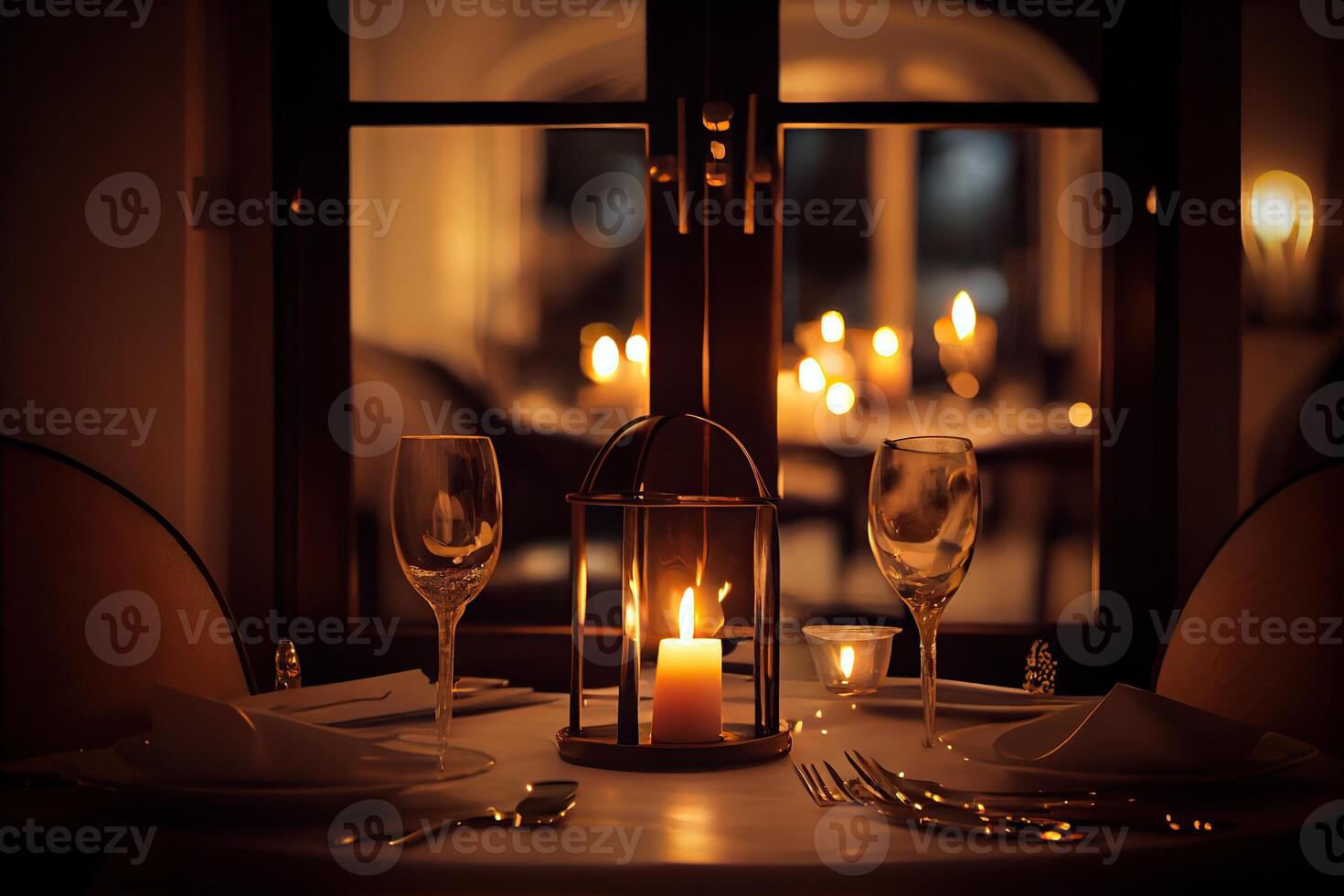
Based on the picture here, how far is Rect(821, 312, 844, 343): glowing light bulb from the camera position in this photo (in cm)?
200

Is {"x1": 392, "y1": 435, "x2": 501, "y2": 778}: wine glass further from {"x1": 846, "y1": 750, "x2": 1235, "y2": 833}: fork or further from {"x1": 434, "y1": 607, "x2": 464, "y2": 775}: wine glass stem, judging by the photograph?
{"x1": 846, "y1": 750, "x2": 1235, "y2": 833}: fork

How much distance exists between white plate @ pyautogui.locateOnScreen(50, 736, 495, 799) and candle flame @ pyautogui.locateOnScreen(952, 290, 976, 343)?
1.52 metres

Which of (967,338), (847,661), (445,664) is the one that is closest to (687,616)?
(445,664)

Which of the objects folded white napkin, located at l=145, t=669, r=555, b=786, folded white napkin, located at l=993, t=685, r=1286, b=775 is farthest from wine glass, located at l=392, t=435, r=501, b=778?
folded white napkin, located at l=993, t=685, r=1286, b=775

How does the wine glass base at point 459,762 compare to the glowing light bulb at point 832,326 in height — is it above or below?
below

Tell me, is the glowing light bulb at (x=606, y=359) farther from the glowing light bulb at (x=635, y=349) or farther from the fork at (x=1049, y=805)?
the fork at (x=1049, y=805)

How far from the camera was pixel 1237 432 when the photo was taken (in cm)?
194

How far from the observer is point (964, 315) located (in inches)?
79.1

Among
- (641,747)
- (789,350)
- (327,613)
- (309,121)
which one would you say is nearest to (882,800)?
(641,747)

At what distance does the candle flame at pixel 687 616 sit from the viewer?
83 centimetres

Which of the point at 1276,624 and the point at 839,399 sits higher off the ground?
the point at 839,399

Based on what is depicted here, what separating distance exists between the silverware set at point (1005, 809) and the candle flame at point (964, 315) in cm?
144

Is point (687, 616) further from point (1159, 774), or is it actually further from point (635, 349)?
point (635, 349)

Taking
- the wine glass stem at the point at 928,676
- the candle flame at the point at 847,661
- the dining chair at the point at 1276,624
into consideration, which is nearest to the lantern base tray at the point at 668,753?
the wine glass stem at the point at 928,676
